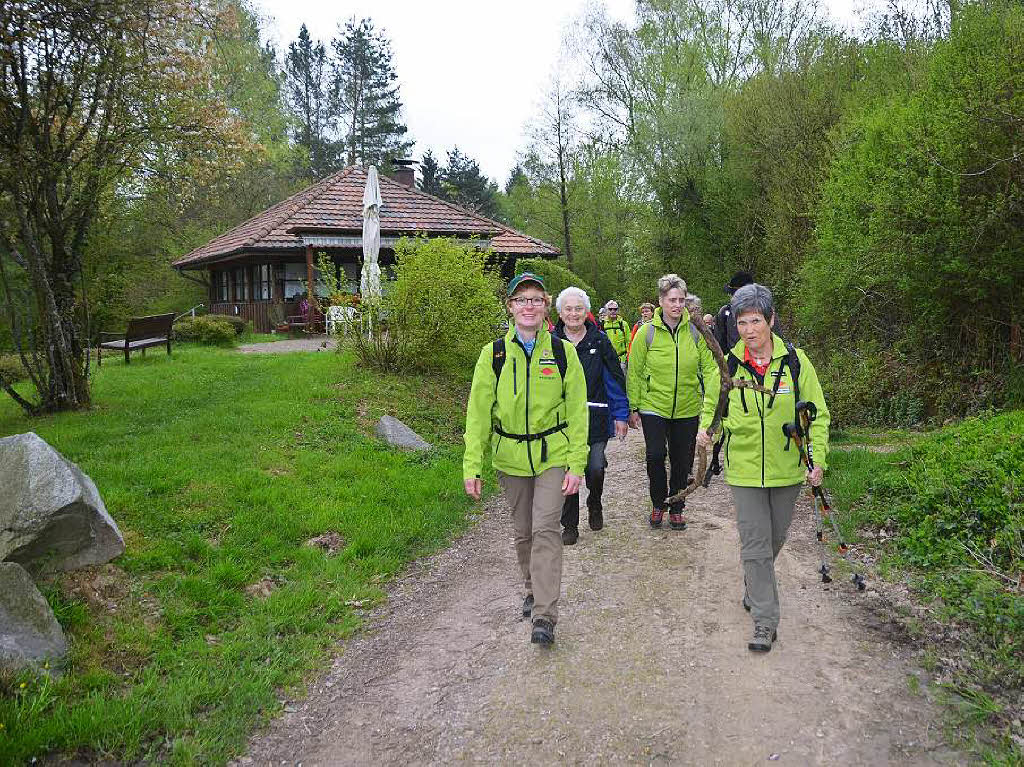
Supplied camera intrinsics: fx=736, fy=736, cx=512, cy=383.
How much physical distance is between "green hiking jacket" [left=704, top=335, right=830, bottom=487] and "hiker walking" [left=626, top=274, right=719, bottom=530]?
171 cm

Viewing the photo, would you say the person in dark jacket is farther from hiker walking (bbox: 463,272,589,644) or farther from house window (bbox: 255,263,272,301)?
house window (bbox: 255,263,272,301)

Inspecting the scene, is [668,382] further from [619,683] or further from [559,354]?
[619,683]

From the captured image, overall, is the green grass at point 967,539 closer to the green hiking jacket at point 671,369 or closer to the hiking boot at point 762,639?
the hiking boot at point 762,639

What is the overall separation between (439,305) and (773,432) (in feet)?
26.5

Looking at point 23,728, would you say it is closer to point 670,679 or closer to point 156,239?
point 670,679

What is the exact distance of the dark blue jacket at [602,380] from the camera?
20.0 ft

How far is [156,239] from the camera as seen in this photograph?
27.1m

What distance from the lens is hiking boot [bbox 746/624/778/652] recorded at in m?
4.00

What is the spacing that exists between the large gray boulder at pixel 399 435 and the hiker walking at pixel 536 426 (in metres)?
4.67

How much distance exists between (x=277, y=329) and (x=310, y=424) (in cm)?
1527

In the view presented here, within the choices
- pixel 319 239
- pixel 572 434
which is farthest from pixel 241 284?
pixel 572 434

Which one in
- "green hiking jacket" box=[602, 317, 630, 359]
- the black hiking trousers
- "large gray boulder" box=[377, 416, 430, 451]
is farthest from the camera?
"green hiking jacket" box=[602, 317, 630, 359]

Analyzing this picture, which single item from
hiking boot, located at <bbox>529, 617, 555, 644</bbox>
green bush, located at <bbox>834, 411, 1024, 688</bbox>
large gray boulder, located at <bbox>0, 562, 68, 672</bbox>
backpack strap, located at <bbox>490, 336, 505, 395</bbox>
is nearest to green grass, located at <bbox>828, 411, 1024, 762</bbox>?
green bush, located at <bbox>834, 411, 1024, 688</bbox>

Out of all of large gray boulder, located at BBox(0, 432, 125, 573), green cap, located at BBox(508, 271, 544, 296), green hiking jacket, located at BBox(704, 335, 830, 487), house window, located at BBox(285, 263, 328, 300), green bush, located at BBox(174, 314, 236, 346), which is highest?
house window, located at BBox(285, 263, 328, 300)
